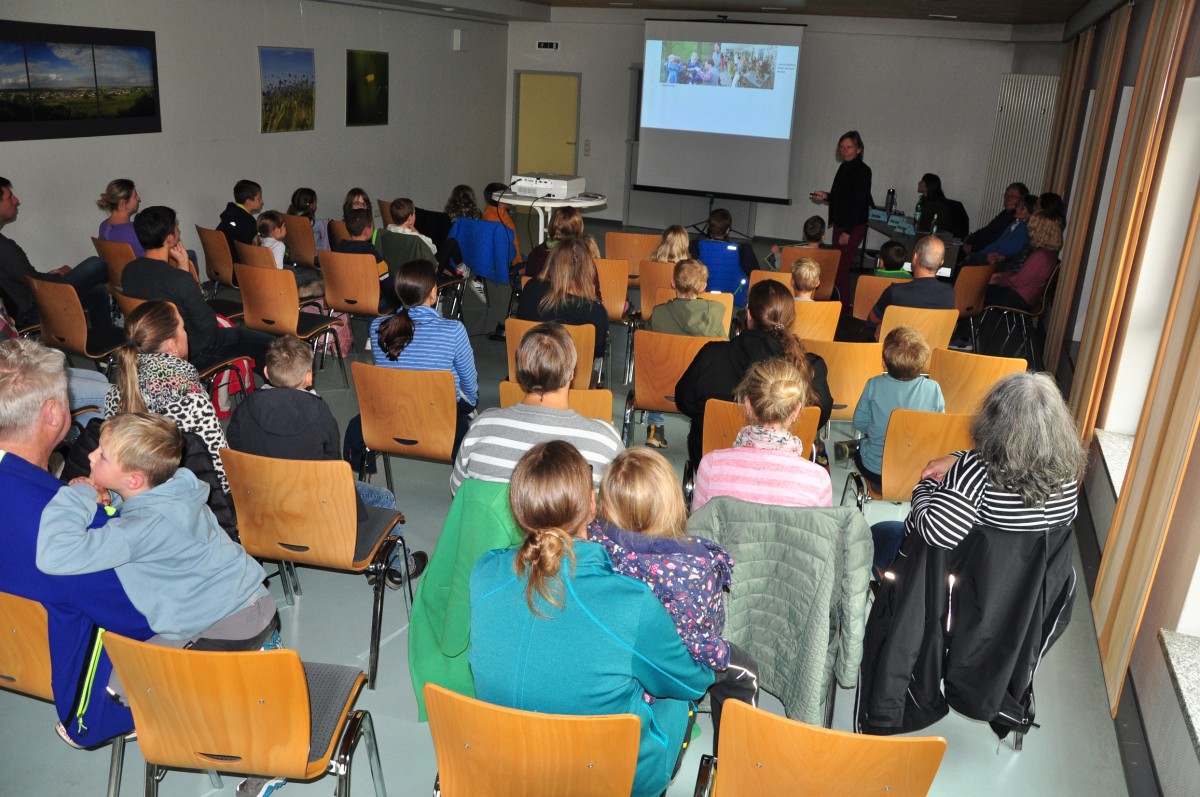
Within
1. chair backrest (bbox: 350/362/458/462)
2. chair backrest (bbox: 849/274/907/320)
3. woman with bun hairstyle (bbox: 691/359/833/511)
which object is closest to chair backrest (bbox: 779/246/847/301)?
chair backrest (bbox: 849/274/907/320)

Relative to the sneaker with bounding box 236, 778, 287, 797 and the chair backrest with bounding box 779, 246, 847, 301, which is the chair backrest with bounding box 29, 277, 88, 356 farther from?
the chair backrest with bounding box 779, 246, 847, 301

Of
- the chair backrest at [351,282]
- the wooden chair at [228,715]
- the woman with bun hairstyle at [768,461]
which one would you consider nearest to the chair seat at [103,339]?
the chair backrest at [351,282]

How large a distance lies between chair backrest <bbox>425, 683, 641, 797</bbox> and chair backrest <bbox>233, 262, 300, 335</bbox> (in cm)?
404

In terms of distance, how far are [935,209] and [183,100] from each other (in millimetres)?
8010

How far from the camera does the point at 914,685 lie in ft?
9.08

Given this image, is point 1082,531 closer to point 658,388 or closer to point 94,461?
point 658,388

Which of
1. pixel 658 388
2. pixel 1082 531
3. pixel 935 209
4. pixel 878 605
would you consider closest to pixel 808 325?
pixel 658 388

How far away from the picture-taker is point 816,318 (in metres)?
5.50

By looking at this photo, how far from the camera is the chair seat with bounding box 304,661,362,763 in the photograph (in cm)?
217

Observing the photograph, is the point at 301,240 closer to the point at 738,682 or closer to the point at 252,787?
the point at 252,787

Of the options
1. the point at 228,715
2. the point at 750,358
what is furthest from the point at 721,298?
the point at 228,715

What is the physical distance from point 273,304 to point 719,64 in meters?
8.33

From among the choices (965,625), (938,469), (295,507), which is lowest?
(965,625)

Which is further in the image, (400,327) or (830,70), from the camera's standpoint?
(830,70)
